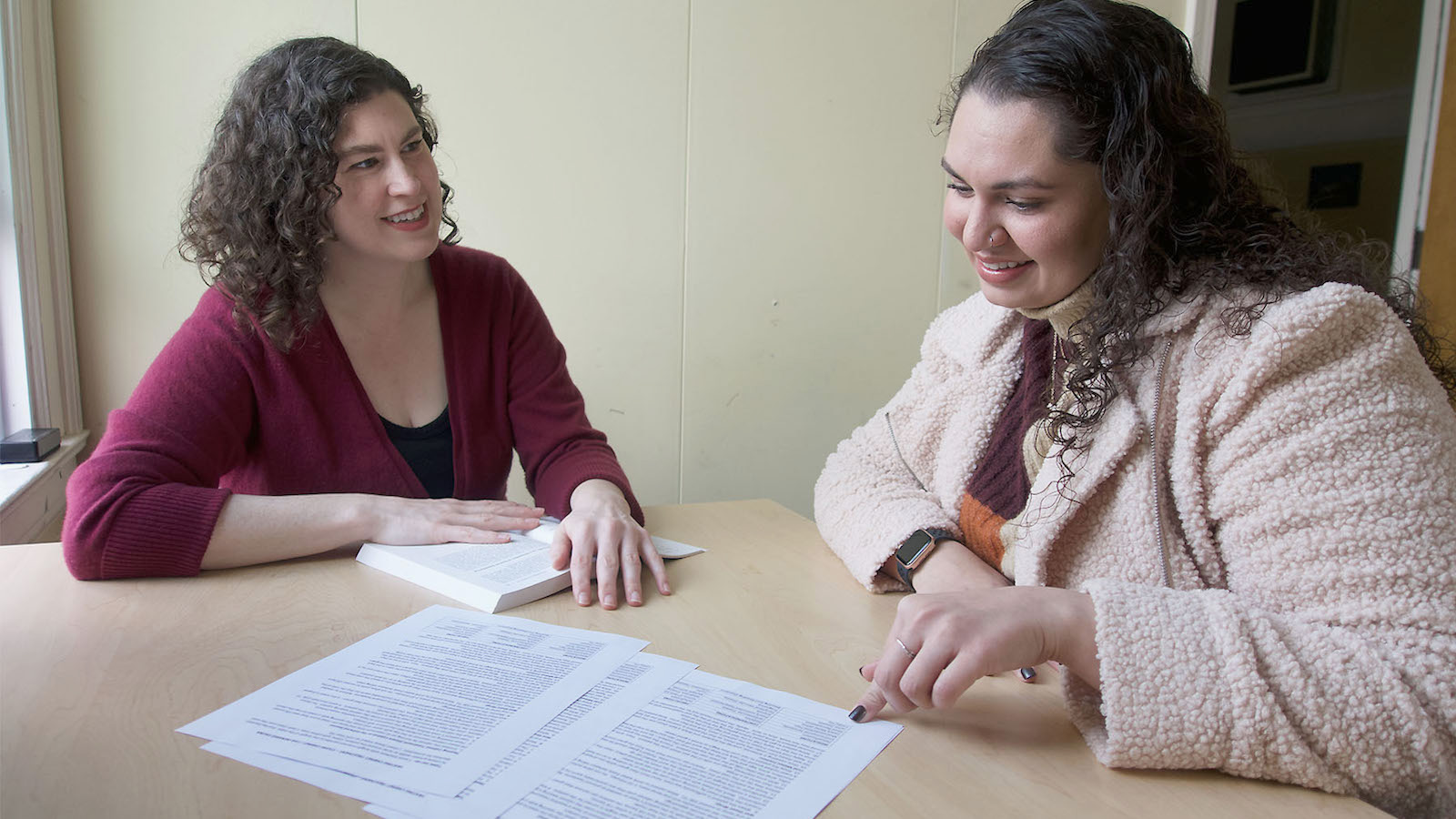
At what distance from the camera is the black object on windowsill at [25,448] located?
64.6 inches

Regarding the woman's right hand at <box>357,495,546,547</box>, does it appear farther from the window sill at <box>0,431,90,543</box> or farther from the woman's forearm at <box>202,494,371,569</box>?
the window sill at <box>0,431,90,543</box>

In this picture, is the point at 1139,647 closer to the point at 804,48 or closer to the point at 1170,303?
the point at 1170,303

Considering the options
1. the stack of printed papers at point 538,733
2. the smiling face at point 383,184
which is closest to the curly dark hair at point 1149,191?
the stack of printed papers at point 538,733

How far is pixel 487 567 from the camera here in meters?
1.10

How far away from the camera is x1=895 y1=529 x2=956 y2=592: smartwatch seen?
3.61ft

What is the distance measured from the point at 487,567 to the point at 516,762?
0.43 meters

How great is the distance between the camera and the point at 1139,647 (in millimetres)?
729

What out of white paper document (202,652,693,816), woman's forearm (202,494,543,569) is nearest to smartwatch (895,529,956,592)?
white paper document (202,652,693,816)

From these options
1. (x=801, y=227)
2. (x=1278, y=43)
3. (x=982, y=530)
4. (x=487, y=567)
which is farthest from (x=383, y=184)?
(x=1278, y=43)

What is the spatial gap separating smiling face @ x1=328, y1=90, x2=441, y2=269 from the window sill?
2.20 feet

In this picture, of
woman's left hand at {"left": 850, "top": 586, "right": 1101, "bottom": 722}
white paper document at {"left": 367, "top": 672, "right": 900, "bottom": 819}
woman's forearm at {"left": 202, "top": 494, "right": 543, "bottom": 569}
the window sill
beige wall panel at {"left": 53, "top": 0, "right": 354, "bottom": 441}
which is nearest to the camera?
white paper document at {"left": 367, "top": 672, "right": 900, "bottom": 819}

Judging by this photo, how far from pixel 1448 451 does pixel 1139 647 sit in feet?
1.00

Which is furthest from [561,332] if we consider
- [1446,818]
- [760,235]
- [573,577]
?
[1446,818]

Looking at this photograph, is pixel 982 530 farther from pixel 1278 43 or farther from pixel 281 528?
pixel 1278 43
